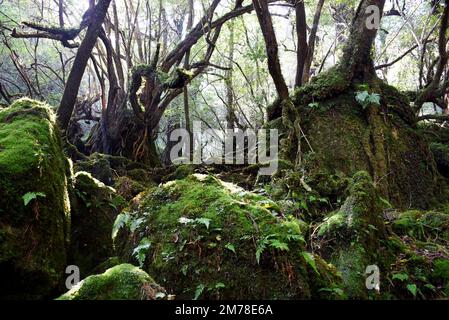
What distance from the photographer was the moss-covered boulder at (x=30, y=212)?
319cm

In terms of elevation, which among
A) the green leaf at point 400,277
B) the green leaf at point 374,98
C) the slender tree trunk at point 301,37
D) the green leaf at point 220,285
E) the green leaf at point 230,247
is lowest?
the green leaf at point 400,277

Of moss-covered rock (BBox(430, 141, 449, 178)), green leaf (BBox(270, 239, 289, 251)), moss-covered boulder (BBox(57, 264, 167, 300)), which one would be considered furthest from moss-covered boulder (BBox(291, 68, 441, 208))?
moss-covered boulder (BBox(57, 264, 167, 300))

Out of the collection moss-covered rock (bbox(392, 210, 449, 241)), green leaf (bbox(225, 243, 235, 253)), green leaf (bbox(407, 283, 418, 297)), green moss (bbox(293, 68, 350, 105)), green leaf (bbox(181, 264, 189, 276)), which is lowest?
green leaf (bbox(407, 283, 418, 297))

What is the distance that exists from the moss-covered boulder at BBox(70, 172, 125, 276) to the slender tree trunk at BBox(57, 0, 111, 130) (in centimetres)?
341

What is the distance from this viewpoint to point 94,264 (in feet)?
14.4

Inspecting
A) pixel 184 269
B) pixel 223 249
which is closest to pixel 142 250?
pixel 184 269

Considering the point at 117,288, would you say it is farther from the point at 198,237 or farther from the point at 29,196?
the point at 29,196

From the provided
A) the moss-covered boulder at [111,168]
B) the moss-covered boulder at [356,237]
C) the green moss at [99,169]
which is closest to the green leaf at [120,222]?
the moss-covered boulder at [356,237]

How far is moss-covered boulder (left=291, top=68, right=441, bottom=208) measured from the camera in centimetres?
659

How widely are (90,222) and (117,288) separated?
2257 mm

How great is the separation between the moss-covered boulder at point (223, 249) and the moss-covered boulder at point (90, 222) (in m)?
0.83

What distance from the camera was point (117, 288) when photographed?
2594 mm

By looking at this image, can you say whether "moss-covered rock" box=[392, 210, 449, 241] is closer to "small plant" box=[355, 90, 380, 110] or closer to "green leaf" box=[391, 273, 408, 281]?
"green leaf" box=[391, 273, 408, 281]

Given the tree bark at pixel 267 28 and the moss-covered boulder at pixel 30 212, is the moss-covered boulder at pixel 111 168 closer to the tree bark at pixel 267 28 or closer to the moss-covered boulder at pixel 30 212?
the moss-covered boulder at pixel 30 212
